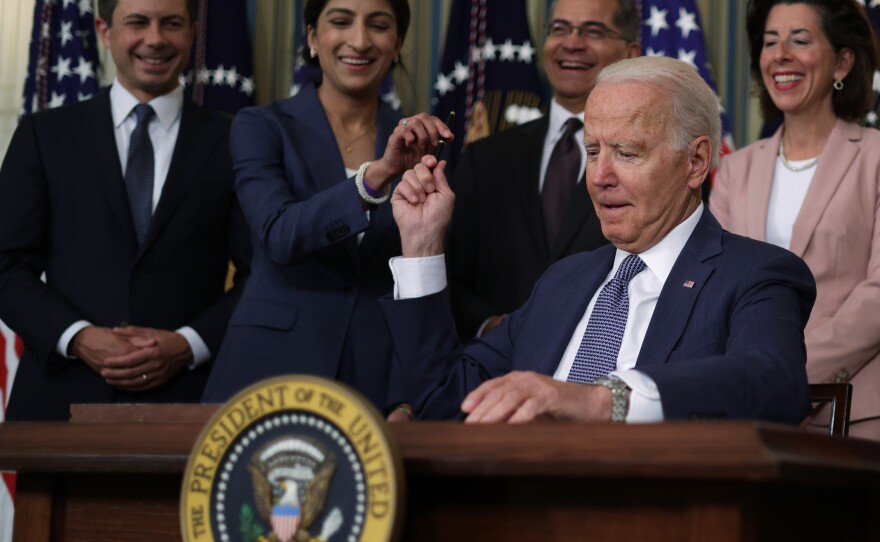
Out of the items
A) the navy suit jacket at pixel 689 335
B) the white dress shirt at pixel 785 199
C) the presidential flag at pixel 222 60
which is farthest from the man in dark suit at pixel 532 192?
the presidential flag at pixel 222 60

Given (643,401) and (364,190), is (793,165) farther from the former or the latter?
(643,401)

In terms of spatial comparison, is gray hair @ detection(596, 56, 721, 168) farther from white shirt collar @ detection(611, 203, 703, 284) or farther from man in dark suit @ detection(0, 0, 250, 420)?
man in dark suit @ detection(0, 0, 250, 420)

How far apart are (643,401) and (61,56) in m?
3.66

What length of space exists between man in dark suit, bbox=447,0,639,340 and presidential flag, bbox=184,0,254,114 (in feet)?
4.41

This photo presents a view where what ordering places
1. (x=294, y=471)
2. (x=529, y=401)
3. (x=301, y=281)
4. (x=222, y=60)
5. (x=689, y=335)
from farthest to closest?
(x=222, y=60) → (x=301, y=281) → (x=689, y=335) → (x=529, y=401) → (x=294, y=471)

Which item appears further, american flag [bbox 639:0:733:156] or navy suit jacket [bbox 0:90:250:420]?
american flag [bbox 639:0:733:156]

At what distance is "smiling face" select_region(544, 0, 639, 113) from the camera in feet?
12.0

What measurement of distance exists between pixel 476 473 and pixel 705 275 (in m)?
0.88

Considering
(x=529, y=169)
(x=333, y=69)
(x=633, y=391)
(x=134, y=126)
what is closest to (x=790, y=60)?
(x=529, y=169)

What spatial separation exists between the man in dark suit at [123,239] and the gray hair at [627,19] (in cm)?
119

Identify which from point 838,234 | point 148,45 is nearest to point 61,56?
point 148,45

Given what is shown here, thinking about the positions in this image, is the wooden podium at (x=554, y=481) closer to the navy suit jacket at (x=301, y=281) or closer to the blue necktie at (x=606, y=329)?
the blue necktie at (x=606, y=329)

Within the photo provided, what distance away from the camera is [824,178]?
332 cm

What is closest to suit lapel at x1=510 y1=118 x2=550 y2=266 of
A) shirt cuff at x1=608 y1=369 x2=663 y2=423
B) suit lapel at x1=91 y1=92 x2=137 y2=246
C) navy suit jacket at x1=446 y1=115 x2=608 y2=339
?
navy suit jacket at x1=446 y1=115 x2=608 y2=339
